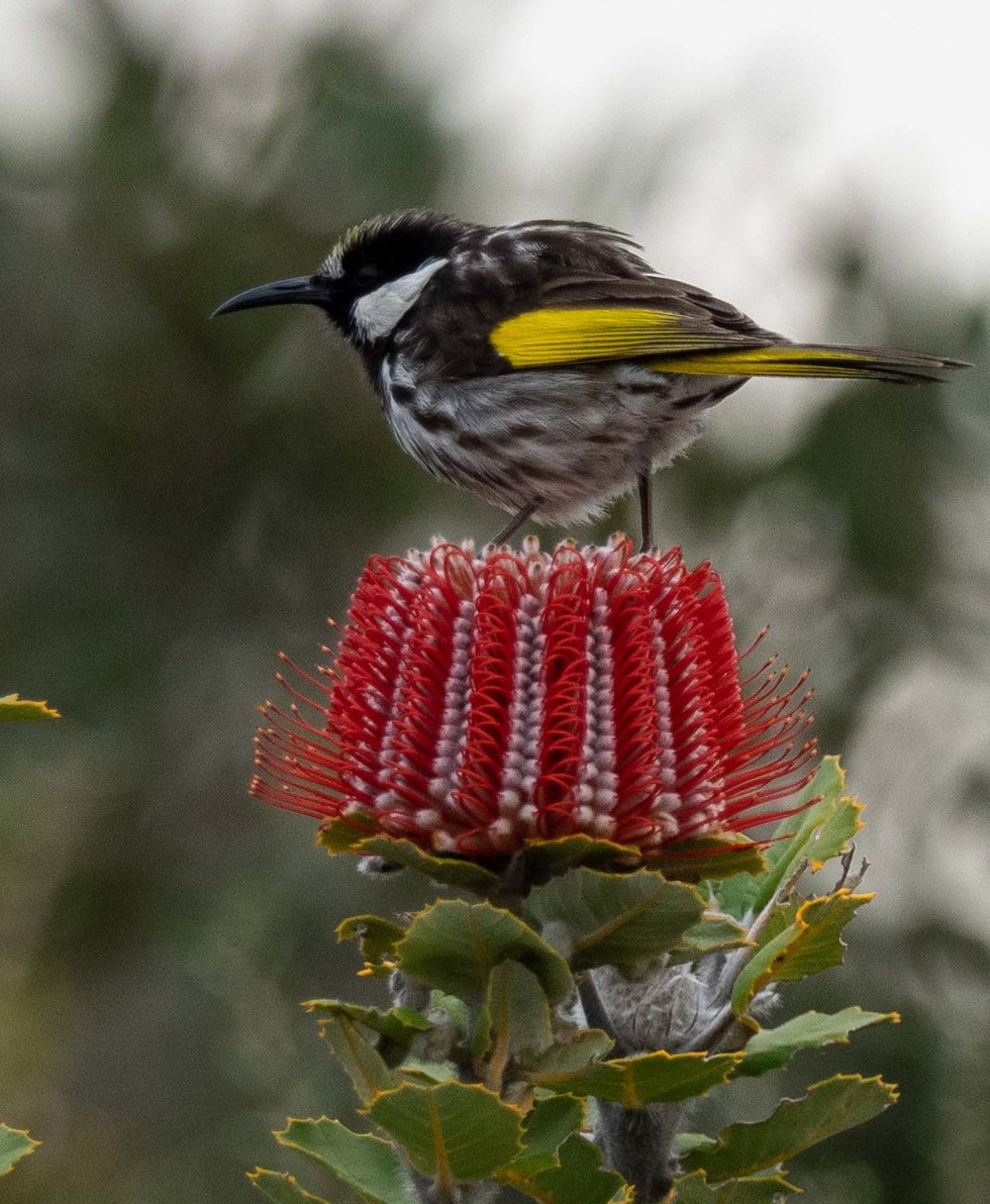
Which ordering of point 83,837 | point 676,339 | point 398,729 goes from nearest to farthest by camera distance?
point 398,729
point 676,339
point 83,837

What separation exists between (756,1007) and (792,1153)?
0.70 ft

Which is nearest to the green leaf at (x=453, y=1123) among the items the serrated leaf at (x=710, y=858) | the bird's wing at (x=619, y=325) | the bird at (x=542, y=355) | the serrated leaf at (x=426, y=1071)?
the serrated leaf at (x=426, y=1071)

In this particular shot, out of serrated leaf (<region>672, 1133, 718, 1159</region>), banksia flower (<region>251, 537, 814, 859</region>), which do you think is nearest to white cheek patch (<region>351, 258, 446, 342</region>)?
banksia flower (<region>251, 537, 814, 859</region>)

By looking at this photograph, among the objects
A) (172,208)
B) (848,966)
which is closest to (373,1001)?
(848,966)

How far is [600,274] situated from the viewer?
432 centimetres

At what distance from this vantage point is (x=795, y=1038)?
6.35ft

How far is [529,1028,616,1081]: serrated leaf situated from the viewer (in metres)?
1.82

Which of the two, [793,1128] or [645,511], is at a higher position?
[645,511]

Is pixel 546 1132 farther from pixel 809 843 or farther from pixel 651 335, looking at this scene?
pixel 651 335

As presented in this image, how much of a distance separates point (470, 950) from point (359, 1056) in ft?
0.66

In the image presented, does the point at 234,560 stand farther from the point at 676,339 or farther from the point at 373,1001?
the point at 676,339

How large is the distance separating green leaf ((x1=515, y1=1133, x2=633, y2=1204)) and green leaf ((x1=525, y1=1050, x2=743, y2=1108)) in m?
0.06

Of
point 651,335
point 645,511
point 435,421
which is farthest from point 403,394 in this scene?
point 645,511

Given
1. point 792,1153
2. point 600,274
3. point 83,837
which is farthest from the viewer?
point 83,837
